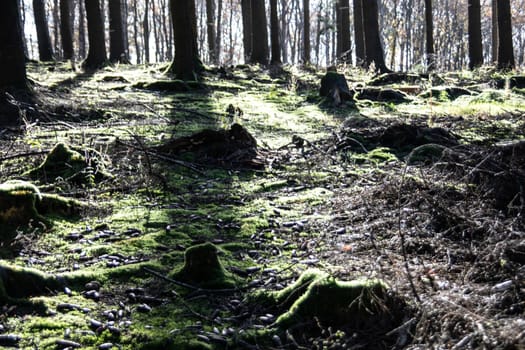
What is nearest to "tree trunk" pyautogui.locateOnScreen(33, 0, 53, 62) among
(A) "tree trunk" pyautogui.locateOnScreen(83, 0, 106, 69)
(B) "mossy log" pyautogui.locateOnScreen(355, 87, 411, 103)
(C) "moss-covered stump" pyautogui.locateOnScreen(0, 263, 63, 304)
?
(A) "tree trunk" pyautogui.locateOnScreen(83, 0, 106, 69)

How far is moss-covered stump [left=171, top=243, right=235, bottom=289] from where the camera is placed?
4094 millimetres

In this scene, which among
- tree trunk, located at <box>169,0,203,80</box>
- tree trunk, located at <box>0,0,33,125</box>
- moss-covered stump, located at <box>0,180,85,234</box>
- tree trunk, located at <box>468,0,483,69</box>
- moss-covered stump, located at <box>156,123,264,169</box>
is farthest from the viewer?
tree trunk, located at <box>468,0,483,69</box>

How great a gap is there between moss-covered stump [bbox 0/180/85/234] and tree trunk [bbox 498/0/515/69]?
1922 centimetres

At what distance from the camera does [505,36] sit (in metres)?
20.2

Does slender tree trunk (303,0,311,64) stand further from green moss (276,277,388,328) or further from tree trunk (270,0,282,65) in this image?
green moss (276,277,388,328)

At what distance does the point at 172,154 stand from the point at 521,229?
516 centimetres

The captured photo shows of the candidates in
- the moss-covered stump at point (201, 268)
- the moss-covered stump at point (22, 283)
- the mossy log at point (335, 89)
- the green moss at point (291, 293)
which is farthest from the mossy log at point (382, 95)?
the moss-covered stump at point (22, 283)

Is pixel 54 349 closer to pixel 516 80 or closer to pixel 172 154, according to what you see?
pixel 172 154

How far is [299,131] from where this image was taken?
10.6 m

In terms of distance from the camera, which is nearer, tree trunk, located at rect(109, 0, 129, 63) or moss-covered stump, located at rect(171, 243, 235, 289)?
moss-covered stump, located at rect(171, 243, 235, 289)

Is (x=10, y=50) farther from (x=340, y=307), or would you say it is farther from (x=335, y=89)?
(x=340, y=307)

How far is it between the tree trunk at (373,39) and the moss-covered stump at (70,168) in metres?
14.1

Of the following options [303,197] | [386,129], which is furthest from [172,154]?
[386,129]

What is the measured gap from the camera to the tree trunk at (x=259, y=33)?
22422 millimetres
